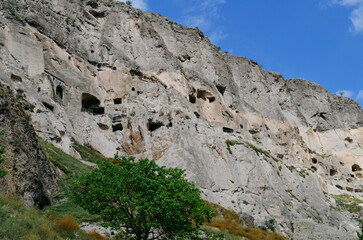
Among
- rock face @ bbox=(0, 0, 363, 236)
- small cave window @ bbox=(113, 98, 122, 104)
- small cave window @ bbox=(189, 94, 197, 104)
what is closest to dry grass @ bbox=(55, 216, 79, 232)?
rock face @ bbox=(0, 0, 363, 236)

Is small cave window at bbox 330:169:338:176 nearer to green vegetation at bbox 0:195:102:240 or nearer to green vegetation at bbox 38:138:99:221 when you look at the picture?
green vegetation at bbox 38:138:99:221

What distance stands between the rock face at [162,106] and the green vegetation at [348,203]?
1.54 meters

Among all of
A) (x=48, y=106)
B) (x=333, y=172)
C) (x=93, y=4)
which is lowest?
(x=48, y=106)

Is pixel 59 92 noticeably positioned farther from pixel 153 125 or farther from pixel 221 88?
pixel 221 88

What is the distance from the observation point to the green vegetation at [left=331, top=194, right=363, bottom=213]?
1773 inches

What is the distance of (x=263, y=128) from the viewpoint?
181ft

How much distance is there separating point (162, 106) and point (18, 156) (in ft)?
84.8

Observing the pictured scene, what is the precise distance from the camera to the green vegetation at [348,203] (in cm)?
4502

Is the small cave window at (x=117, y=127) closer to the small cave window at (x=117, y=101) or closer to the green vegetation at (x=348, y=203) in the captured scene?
the small cave window at (x=117, y=101)

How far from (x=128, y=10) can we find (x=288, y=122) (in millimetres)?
32052

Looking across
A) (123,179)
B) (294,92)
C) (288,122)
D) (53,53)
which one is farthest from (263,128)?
(123,179)

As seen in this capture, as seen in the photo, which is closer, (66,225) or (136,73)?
(66,225)

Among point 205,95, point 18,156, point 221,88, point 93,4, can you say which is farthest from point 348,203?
point 18,156

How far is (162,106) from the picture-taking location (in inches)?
1517
